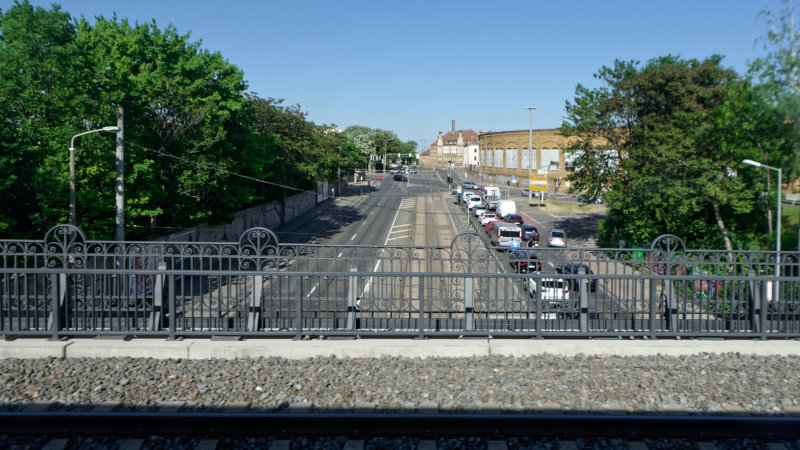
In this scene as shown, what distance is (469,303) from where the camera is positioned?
28.2ft

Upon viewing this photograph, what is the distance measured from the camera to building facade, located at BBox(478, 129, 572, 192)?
281 ft

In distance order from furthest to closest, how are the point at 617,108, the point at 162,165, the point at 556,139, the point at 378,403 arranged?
the point at 556,139, the point at 617,108, the point at 162,165, the point at 378,403

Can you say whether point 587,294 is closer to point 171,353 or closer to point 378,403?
point 378,403

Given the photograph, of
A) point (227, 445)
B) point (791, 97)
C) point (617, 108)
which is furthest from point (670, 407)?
point (617, 108)

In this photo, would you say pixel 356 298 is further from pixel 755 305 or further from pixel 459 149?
pixel 459 149

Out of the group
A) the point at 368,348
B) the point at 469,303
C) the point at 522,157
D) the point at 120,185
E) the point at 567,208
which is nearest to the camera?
the point at 368,348

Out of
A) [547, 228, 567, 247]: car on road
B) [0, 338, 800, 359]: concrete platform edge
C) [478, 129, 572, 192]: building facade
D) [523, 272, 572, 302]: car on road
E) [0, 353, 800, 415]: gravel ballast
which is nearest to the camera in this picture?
[0, 353, 800, 415]: gravel ballast

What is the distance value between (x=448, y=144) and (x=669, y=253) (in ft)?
616

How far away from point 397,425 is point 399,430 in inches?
2.3

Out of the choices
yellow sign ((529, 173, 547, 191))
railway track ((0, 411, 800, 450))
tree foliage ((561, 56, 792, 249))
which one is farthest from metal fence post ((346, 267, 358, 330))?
yellow sign ((529, 173, 547, 191))

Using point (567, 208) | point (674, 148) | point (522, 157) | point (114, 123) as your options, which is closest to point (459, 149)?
point (522, 157)

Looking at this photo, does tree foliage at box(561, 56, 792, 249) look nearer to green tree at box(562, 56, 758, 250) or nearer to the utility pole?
green tree at box(562, 56, 758, 250)

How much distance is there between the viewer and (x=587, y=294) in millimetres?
8625

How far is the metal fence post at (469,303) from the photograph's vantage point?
857 centimetres
